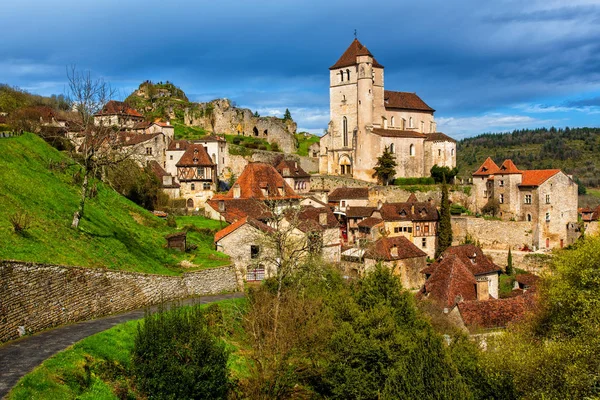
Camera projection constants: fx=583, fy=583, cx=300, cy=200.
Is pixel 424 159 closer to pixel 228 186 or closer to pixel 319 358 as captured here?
pixel 228 186

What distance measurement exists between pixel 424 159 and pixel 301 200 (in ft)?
79.9

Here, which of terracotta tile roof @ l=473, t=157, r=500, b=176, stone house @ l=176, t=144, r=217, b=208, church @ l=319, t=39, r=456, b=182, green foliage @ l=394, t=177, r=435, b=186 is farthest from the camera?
church @ l=319, t=39, r=456, b=182

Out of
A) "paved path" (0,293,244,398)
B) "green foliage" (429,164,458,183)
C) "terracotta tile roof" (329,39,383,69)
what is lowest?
"paved path" (0,293,244,398)

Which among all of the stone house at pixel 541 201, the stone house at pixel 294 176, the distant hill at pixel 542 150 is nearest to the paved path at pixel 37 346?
the stone house at pixel 294 176

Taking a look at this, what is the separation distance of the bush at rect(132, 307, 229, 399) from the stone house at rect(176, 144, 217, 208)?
3888 cm

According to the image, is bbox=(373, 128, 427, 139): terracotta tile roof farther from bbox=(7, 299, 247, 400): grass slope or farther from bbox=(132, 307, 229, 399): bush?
bbox=(132, 307, 229, 399): bush

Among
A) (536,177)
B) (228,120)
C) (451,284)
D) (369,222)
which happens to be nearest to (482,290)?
(451,284)

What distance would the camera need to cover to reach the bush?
15.7m

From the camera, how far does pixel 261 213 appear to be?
43.0 meters

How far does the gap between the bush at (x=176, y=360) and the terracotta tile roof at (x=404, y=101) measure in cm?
5937

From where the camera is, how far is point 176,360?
15.9m

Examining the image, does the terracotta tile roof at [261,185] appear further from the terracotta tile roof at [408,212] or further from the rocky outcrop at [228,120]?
the rocky outcrop at [228,120]

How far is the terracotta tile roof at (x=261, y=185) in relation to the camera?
162 ft

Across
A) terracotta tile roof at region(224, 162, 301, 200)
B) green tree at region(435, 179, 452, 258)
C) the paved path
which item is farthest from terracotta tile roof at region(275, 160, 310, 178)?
the paved path
